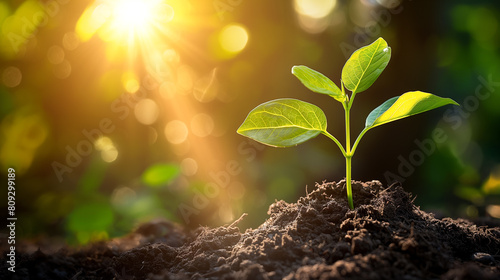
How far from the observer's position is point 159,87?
A: 243 cm

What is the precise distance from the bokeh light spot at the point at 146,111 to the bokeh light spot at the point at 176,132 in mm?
115

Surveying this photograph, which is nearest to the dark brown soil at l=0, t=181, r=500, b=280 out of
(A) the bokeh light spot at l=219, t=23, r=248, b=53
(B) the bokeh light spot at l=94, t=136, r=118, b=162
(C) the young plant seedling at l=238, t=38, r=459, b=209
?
(C) the young plant seedling at l=238, t=38, r=459, b=209

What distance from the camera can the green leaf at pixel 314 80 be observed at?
42.7 inches

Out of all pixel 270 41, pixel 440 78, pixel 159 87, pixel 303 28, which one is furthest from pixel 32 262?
pixel 440 78

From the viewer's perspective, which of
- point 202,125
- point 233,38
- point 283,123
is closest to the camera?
point 283,123

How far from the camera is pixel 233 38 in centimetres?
237

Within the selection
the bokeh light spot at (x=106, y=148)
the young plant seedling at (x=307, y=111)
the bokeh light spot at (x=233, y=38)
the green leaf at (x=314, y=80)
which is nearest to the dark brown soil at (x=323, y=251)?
the young plant seedling at (x=307, y=111)

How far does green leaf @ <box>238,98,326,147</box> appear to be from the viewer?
3.54ft

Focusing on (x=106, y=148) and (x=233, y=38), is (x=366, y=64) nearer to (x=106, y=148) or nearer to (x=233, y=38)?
(x=233, y=38)

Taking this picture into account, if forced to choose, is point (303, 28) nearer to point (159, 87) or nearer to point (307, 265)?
point (159, 87)

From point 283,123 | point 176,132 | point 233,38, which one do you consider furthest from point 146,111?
point 283,123

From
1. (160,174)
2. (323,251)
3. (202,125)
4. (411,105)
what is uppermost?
(202,125)

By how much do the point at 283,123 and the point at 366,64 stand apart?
31cm

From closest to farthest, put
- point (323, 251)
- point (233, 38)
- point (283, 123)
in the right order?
point (323, 251), point (283, 123), point (233, 38)
